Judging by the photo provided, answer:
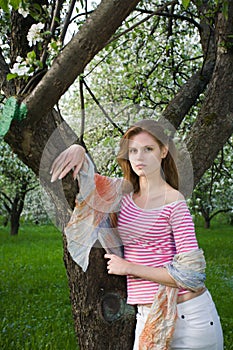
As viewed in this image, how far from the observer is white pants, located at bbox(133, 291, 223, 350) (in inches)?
87.7

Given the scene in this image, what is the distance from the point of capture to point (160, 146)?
2336mm

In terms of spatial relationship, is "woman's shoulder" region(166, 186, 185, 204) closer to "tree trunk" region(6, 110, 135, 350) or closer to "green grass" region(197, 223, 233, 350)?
"tree trunk" region(6, 110, 135, 350)

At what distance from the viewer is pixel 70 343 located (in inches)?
202

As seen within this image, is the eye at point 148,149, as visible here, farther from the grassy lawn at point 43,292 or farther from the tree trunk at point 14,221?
the tree trunk at point 14,221

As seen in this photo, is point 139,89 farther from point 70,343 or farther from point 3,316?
point 3,316

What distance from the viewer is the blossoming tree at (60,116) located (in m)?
2.44

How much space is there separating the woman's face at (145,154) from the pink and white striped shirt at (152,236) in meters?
0.17

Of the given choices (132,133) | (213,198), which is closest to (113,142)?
(132,133)

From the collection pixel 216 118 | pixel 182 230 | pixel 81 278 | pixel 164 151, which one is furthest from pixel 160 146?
pixel 216 118

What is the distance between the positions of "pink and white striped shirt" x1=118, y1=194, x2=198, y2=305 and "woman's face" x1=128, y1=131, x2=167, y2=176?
173 millimetres

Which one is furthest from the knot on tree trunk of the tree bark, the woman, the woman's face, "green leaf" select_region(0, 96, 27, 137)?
"green leaf" select_region(0, 96, 27, 137)

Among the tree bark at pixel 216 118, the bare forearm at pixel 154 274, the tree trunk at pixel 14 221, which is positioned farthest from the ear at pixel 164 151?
the tree trunk at pixel 14 221

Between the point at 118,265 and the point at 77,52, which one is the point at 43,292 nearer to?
the point at 118,265

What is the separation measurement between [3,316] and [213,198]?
8.71 meters
